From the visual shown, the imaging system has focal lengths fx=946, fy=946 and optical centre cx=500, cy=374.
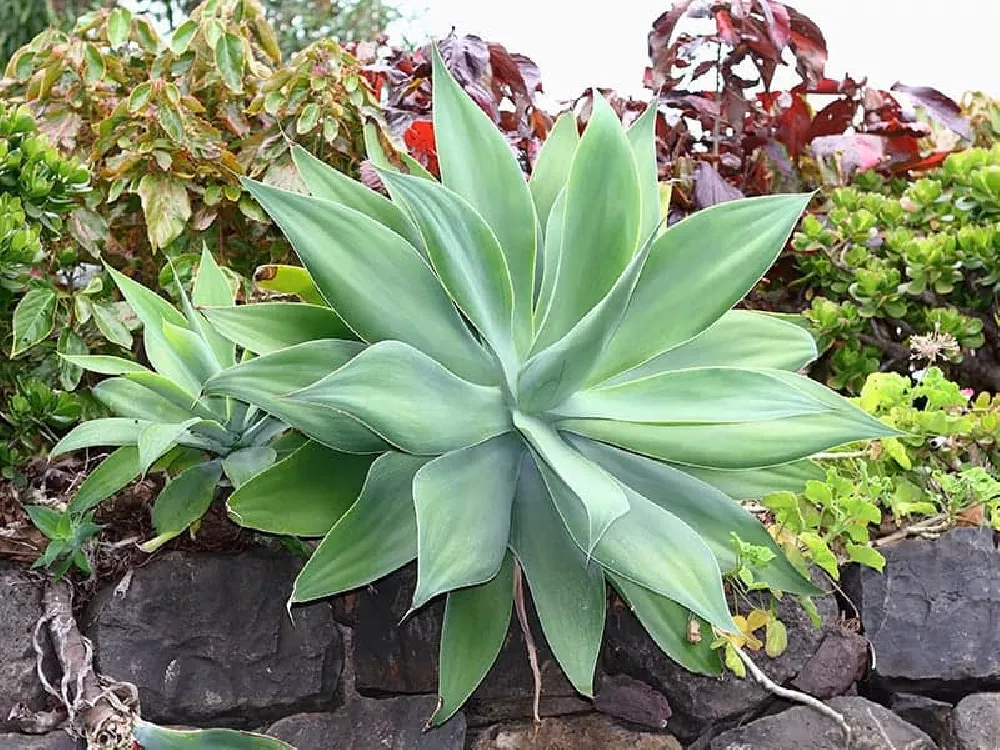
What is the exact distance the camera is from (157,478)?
4.77ft

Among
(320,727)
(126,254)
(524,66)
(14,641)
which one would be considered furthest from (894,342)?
(14,641)

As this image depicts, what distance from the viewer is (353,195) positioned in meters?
1.19

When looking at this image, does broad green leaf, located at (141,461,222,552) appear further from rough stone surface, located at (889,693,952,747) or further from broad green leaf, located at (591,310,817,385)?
rough stone surface, located at (889,693,952,747)

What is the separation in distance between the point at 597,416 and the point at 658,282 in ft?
0.70

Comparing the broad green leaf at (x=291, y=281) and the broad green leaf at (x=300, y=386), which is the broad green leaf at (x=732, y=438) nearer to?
the broad green leaf at (x=300, y=386)

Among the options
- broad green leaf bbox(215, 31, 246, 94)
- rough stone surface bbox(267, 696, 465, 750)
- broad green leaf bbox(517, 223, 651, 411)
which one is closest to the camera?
broad green leaf bbox(517, 223, 651, 411)

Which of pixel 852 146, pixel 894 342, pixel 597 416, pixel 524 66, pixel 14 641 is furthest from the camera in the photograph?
pixel 524 66

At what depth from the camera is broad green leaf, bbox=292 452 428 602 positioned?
1033 millimetres

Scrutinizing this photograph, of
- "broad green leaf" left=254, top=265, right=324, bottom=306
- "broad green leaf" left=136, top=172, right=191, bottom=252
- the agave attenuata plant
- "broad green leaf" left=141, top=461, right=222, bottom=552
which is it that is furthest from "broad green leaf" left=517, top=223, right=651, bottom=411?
"broad green leaf" left=136, top=172, right=191, bottom=252

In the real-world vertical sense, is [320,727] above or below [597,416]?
below

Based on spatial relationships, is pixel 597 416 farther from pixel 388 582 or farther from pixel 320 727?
pixel 320 727

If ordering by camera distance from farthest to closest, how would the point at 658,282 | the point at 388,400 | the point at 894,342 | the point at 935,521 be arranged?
the point at 894,342
the point at 935,521
the point at 658,282
the point at 388,400

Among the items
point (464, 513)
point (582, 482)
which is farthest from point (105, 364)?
point (582, 482)

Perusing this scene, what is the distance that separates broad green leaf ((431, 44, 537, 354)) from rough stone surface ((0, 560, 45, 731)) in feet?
2.60
